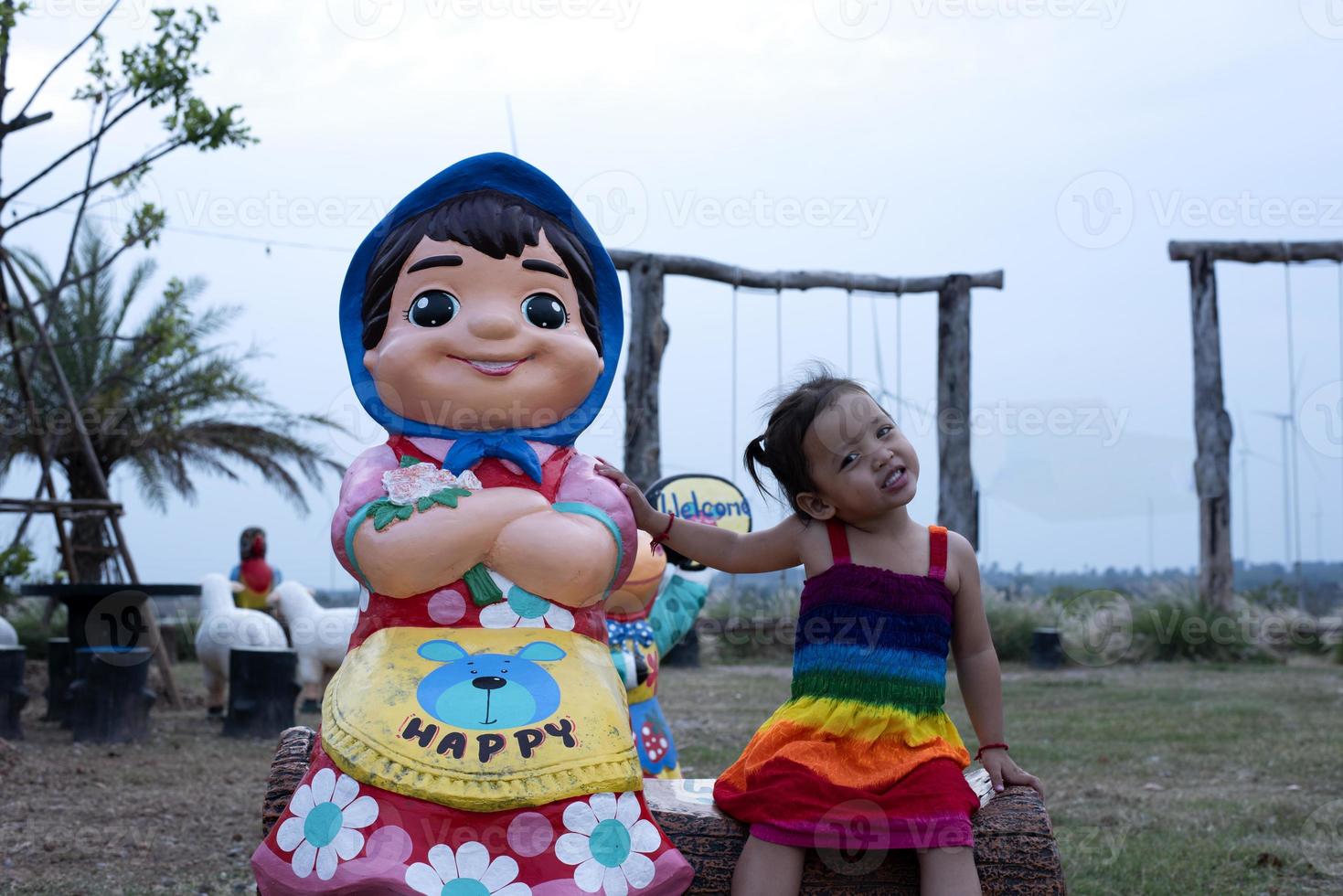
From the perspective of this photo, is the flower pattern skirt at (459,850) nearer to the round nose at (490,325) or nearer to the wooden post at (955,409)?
the round nose at (490,325)

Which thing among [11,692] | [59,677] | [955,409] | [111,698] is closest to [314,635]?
[111,698]

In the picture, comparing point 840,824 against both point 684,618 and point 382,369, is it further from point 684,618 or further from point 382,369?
point 684,618

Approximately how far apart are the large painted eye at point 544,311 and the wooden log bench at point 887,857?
3.52ft

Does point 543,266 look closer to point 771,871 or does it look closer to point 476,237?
point 476,237

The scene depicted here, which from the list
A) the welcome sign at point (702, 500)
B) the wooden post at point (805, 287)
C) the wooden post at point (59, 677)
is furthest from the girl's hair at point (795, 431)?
the wooden post at point (805, 287)

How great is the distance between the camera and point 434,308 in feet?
8.97

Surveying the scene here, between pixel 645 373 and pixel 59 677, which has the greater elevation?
pixel 645 373

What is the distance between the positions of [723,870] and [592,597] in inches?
24.2

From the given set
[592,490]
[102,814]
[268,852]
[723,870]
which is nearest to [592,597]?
[592,490]

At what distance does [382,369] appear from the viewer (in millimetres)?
2746

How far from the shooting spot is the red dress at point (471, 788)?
2266mm

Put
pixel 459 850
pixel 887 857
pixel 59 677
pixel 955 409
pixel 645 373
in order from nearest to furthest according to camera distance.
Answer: pixel 459 850 → pixel 887 857 → pixel 59 677 → pixel 645 373 → pixel 955 409

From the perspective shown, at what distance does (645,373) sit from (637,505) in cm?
806

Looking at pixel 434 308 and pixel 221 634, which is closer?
pixel 434 308
